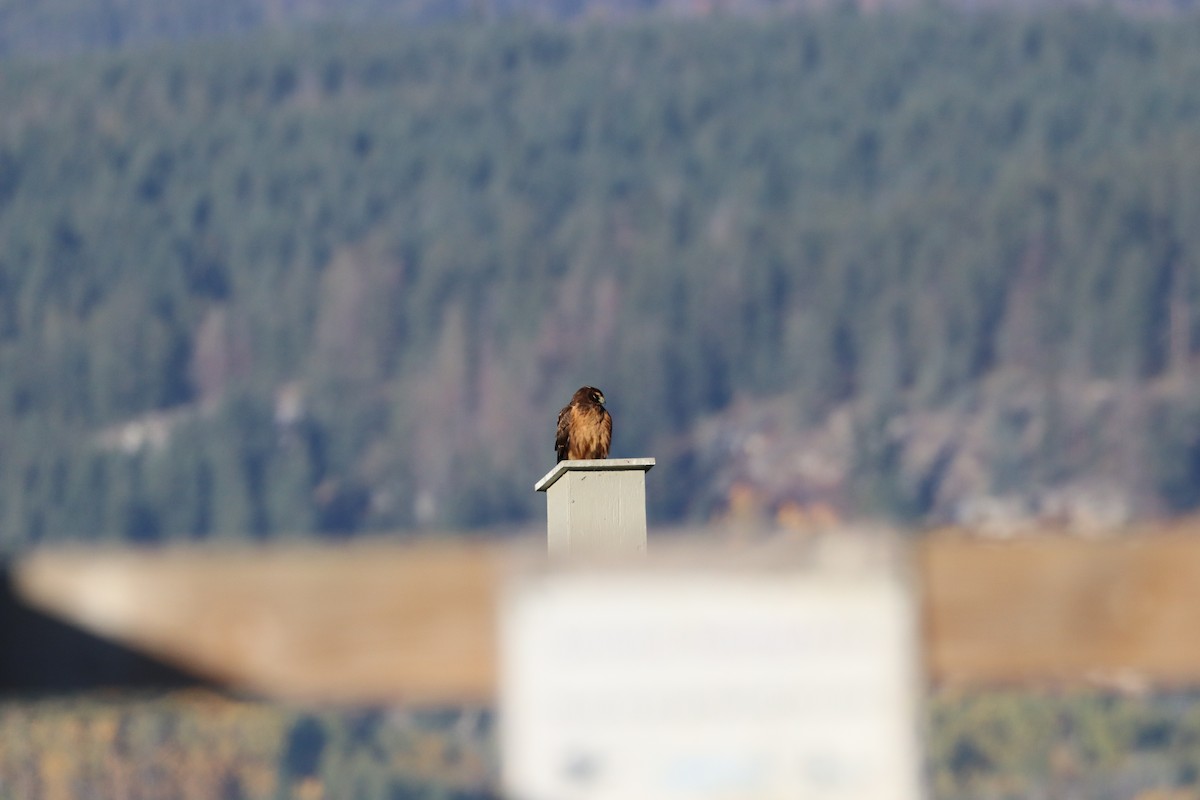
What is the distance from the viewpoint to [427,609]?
534 cm

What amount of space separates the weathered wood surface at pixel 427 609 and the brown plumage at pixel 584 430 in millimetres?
12392

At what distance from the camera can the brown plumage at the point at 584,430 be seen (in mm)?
17969

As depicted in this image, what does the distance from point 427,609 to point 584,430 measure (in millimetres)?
12629

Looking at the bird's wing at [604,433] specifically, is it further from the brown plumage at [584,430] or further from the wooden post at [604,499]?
the wooden post at [604,499]

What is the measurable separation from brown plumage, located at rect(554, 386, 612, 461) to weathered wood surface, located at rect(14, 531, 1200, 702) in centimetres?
1239

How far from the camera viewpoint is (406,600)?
17.6ft

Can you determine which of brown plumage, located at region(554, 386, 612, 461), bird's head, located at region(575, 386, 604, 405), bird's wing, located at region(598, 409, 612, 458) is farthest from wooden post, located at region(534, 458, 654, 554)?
bird's head, located at region(575, 386, 604, 405)

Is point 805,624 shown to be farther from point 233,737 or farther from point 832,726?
point 233,737

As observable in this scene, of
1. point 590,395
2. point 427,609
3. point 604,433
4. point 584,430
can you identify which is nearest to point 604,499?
point 427,609

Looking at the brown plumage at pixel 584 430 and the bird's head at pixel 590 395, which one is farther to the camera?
the bird's head at pixel 590 395

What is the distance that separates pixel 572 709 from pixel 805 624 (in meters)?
0.46

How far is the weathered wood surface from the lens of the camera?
17.3ft

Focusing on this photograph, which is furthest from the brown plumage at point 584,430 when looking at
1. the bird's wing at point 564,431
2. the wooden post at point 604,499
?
the wooden post at point 604,499

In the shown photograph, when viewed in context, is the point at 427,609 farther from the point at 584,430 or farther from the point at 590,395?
the point at 590,395
